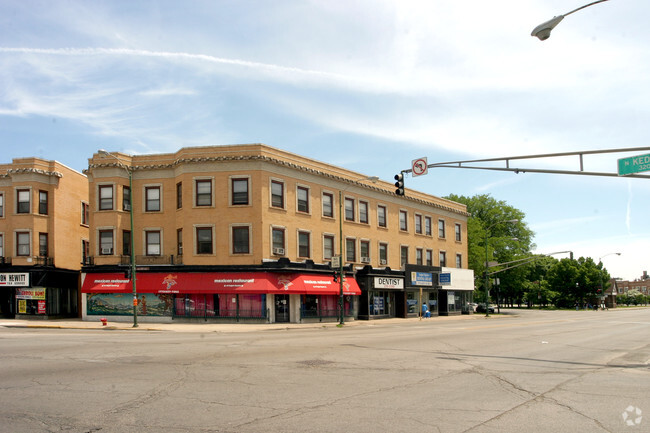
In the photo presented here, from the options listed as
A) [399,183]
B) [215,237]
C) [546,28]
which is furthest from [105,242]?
[546,28]

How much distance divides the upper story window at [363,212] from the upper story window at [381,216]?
1.75m

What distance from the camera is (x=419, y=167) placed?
21.0m

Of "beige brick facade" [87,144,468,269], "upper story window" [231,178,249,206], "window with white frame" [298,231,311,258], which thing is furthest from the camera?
"window with white frame" [298,231,311,258]

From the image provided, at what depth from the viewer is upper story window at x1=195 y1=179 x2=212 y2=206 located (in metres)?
36.2

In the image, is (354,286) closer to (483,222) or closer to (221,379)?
(221,379)

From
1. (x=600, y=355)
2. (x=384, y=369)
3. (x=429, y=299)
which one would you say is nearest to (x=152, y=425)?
(x=384, y=369)

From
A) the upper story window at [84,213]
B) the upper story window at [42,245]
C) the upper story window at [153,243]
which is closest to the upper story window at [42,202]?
the upper story window at [42,245]

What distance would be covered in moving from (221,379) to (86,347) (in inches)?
321

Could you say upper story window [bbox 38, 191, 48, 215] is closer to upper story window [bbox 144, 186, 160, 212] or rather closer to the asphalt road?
upper story window [bbox 144, 186, 160, 212]

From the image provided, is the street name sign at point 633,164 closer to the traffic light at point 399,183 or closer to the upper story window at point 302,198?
the traffic light at point 399,183

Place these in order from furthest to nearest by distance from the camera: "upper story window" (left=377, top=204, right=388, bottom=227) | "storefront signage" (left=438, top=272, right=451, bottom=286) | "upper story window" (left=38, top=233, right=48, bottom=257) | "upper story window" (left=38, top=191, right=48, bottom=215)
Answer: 1. "storefront signage" (left=438, top=272, right=451, bottom=286)
2. "upper story window" (left=377, top=204, right=388, bottom=227)
3. "upper story window" (left=38, top=191, right=48, bottom=215)
4. "upper story window" (left=38, top=233, right=48, bottom=257)

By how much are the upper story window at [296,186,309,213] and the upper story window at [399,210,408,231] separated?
12.7 metres

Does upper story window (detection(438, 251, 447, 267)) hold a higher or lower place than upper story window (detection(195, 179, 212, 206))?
lower

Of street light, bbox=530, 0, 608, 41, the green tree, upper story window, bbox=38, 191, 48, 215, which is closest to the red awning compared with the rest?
upper story window, bbox=38, 191, 48, 215
